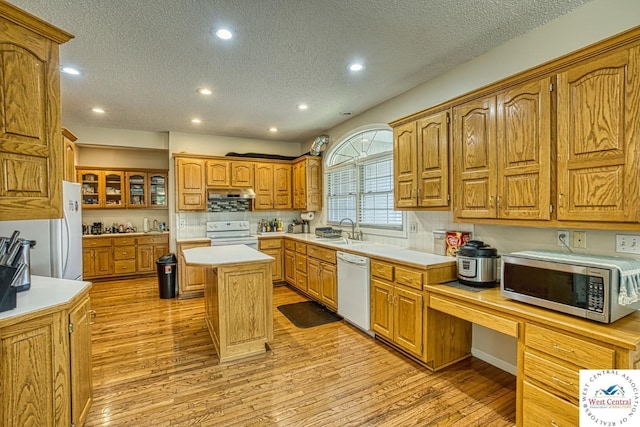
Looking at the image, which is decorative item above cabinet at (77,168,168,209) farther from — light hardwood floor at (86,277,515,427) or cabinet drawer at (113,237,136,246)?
light hardwood floor at (86,277,515,427)

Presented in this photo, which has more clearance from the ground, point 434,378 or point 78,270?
point 78,270

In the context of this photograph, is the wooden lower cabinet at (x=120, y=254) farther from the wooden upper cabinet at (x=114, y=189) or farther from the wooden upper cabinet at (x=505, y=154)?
the wooden upper cabinet at (x=505, y=154)

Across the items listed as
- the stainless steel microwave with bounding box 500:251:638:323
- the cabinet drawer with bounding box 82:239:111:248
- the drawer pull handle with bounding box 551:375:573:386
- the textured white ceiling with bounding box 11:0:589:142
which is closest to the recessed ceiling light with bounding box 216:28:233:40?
the textured white ceiling with bounding box 11:0:589:142

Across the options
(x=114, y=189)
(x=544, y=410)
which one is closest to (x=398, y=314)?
(x=544, y=410)

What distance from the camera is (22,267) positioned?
179cm

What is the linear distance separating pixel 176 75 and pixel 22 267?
2191 mm

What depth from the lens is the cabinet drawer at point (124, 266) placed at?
5934 millimetres

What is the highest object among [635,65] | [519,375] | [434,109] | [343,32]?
[343,32]

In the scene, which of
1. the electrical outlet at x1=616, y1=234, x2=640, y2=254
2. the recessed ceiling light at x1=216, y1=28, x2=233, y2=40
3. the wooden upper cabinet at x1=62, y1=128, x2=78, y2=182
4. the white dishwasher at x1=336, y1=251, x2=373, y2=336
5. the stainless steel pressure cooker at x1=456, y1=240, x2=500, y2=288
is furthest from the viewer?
the wooden upper cabinet at x1=62, y1=128, x2=78, y2=182

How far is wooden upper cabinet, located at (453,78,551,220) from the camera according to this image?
2.09 metres

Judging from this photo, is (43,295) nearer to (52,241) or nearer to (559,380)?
(52,241)

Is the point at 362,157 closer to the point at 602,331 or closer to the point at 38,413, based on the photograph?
the point at 602,331

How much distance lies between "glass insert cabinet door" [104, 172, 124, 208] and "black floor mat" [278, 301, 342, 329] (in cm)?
432

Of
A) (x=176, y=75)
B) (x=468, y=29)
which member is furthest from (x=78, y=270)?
(x=468, y=29)
